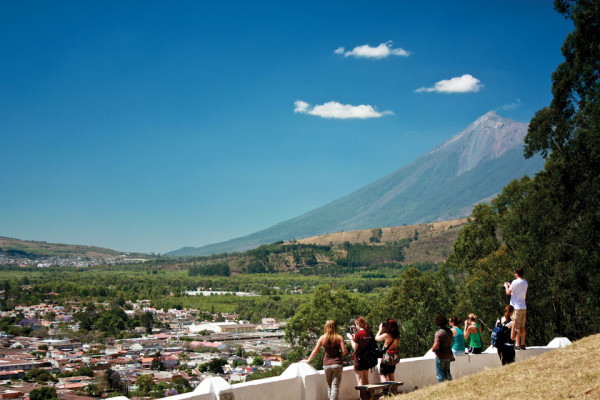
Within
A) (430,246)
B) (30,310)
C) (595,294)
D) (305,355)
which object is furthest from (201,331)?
(430,246)

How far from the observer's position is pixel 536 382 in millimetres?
7746

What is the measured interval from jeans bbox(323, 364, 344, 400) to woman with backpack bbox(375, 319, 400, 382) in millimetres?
1033

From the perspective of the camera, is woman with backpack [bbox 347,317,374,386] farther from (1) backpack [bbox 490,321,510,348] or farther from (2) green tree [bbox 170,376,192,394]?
(2) green tree [bbox 170,376,192,394]

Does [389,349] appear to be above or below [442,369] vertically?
above

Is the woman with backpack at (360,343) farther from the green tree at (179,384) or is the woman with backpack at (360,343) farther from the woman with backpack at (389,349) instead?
the green tree at (179,384)

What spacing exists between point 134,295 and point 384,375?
126010mm

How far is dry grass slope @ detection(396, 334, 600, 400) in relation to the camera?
7.01 m

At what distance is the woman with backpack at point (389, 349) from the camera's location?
8.63m

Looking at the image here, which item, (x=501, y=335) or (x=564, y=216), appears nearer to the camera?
(x=501, y=335)

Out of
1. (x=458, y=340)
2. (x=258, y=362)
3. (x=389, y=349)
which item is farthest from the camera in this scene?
(x=258, y=362)

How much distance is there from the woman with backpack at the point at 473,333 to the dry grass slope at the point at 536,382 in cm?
115

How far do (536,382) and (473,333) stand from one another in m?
3.03

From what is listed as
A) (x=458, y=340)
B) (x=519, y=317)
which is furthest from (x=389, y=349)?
(x=519, y=317)

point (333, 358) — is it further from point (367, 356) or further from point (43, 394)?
point (43, 394)
